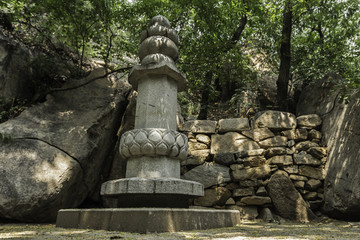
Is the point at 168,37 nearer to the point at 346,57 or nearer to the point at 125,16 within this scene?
the point at 125,16

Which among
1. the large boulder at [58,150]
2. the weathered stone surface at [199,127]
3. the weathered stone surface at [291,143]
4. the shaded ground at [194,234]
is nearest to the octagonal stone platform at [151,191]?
the shaded ground at [194,234]

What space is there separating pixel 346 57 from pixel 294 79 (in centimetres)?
150

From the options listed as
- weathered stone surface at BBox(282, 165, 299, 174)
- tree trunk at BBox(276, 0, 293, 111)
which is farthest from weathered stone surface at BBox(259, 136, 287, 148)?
tree trunk at BBox(276, 0, 293, 111)

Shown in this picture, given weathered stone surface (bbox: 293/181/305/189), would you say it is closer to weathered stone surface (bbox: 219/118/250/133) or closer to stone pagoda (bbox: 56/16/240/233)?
weathered stone surface (bbox: 219/118/250/133)

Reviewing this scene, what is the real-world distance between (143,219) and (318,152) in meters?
3.98

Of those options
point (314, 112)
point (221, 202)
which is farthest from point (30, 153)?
point (314, 112)

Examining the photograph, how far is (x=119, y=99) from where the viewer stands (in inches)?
218

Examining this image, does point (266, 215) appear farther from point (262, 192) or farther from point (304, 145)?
point (304, 145)

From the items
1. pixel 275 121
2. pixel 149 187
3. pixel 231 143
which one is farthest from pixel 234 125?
pixel 149 187

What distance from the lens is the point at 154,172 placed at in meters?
3.30

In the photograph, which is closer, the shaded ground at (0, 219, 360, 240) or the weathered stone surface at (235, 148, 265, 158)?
the shaded ground at (0, 219, 360, 240)

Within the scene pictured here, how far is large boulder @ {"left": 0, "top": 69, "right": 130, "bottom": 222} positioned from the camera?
362cm

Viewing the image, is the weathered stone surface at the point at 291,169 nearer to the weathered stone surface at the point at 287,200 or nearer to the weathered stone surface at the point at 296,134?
the weathered stone surface at the point at 287,200

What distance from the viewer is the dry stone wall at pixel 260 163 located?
4758 millimetres
